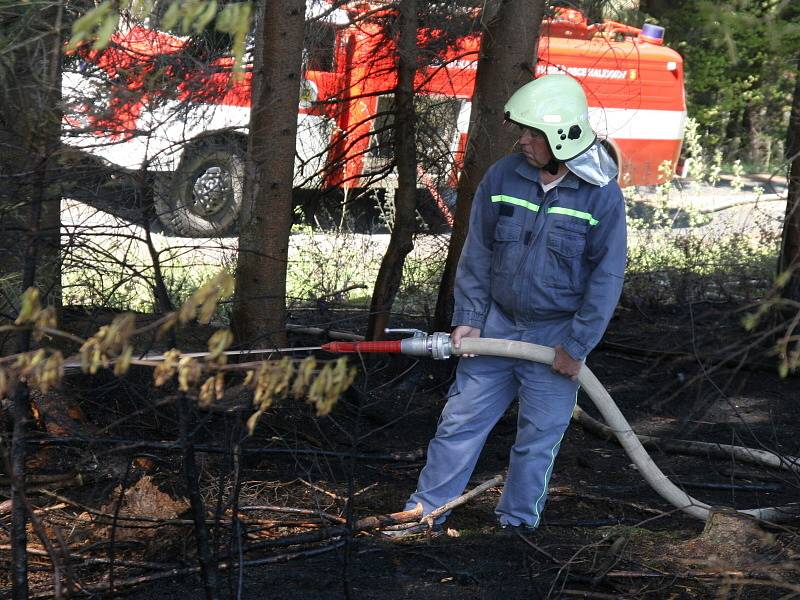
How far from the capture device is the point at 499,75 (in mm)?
6043

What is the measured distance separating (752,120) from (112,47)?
63.2 feet

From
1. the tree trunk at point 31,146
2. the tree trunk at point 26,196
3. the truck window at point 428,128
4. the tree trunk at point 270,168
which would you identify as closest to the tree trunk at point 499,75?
the truck window at point 428,128

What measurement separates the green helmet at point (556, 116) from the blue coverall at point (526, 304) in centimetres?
16

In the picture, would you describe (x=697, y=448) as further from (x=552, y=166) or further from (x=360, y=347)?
(x=360, y=347)

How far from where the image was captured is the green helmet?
160 inches

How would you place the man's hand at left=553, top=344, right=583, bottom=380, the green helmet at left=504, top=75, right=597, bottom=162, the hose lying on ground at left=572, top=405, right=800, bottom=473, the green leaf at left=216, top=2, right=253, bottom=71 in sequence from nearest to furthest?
1. the green leaf at left=216, top=2, right=253, bottom=71
2. the green helmet at left=504, top=75, right=597, bottom=162
3. the man's hand at left=553, top=344, right=583, bottom=380
4. the hose lying on ground at left=572, top=405, right=800, bottom=473

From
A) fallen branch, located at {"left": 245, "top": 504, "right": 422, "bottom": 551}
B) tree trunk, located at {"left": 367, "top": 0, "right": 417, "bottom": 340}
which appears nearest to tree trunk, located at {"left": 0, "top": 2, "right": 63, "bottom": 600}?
fallen branch, located at {"left": 245, "top": 504, "right": 422, "bottom": 551}

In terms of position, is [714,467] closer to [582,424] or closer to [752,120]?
[582,424]

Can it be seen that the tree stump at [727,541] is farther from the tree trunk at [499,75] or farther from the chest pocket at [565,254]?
the tree trunk at [499,75]

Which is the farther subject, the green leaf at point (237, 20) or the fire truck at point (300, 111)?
the fire truck at point (300, 111)

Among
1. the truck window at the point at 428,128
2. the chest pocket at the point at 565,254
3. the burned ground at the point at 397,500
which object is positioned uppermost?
the truck window at the point at 428,128

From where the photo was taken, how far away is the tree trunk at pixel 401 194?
6.27 metres

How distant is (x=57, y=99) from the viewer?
3586 millimetres

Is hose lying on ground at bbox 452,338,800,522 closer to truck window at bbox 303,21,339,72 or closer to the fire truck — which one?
the fire truck
